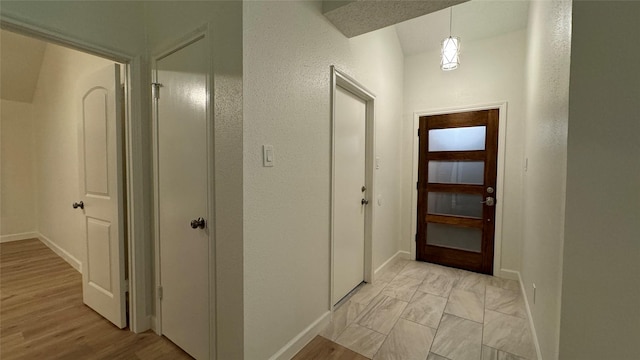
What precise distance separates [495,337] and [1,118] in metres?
7.28

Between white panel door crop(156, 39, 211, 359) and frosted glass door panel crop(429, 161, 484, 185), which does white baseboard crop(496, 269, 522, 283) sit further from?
white panel door crop(156, 39, 211, 359)

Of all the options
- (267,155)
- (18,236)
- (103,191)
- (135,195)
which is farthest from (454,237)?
(18,236)

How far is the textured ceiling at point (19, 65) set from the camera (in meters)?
3.27

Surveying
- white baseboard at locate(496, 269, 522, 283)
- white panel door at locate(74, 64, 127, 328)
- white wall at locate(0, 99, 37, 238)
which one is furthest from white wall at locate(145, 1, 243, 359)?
white wall at locate(0, 99, 37, 238)

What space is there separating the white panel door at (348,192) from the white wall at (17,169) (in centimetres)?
552

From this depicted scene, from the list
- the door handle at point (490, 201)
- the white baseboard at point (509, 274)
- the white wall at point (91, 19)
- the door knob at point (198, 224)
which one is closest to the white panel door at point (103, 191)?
the white wall at point (91, 19)

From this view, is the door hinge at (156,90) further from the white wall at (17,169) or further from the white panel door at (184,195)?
the white wall at (17,169)

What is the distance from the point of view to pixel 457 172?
10.6ft

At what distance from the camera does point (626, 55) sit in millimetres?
997

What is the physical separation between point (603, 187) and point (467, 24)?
280 centimetres

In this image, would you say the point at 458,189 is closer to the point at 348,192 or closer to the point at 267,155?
the point at 348,192

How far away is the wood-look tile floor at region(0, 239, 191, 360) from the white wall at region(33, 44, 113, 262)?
17.0 inches

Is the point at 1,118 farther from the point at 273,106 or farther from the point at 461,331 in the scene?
the point at 461,331

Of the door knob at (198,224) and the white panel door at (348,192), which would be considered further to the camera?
the white panel door at (348,192)
